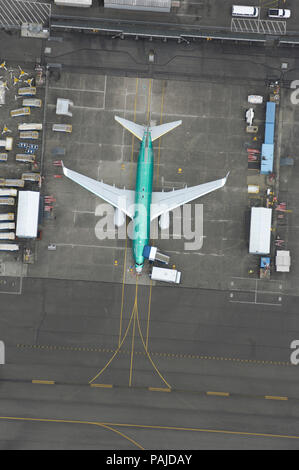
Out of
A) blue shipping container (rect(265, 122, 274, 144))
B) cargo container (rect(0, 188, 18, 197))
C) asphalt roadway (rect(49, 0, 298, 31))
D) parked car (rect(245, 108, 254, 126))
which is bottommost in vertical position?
cargo container (rect(0, 188, 18, 197))

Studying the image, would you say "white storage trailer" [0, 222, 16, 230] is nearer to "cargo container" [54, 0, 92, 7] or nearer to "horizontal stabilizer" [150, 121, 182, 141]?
"horizontal stabilizer" [150, 121, 182, 141]

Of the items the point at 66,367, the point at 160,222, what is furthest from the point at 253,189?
the point at 66,367

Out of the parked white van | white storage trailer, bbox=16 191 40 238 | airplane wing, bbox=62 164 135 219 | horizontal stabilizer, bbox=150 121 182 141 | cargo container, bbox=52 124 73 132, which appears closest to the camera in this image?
white storage trailer, bbox=16 191 40 238

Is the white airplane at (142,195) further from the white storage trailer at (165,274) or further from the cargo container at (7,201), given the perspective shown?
the cargo container at (7,201)

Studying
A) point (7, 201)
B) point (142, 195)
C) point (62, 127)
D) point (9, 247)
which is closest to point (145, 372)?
point (142, 195)

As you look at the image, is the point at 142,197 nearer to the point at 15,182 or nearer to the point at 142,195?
the point at 142,195

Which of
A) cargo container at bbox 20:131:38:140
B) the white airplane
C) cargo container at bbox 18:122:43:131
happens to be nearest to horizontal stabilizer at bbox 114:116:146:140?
the white airplane
